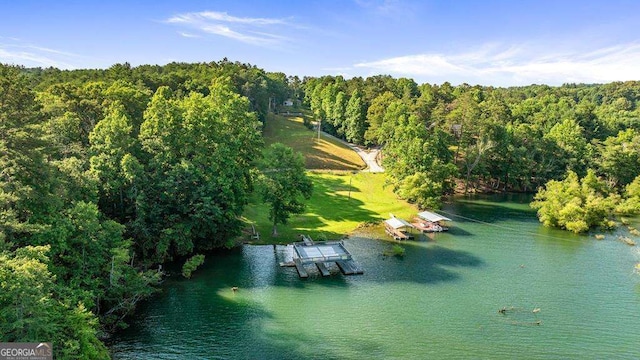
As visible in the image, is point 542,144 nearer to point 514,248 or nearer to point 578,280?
point 514,248

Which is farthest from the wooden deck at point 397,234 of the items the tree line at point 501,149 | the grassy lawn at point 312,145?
the grassy lawn at point 312,145

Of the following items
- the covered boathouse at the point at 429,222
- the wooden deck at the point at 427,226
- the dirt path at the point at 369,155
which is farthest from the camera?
the dirt path at the point at 369,155

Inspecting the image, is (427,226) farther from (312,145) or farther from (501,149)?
(312,145)

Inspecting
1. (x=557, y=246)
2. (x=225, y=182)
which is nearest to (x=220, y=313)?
(x=225, y=182)

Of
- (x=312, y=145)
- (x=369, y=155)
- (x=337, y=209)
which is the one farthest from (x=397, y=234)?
(x=312, y=145)

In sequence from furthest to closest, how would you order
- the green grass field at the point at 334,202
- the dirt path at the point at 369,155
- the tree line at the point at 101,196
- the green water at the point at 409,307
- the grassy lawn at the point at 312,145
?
the grassy lawn at the point at 312,145 → the dirt path at the point at 369,155 → the green grass field at the point at 334,202 → the green water at the point at 409,307 → the tree line at the point at 101,196

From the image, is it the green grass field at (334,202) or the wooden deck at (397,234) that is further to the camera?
the green grass field at (334,202)

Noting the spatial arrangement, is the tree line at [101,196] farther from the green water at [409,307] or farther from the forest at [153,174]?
the green water at [409,307]
